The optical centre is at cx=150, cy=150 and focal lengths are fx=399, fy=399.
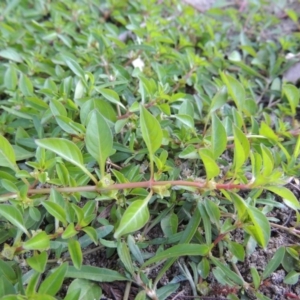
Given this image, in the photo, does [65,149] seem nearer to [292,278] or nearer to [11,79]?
[11,79]

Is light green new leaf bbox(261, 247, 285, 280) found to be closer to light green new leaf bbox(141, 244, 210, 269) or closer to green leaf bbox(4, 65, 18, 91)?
light green new leaf bbox(141, 244, 210, 269)

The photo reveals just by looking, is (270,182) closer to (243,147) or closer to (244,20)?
(243,147)

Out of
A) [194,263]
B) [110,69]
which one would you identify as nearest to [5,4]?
[110,69]

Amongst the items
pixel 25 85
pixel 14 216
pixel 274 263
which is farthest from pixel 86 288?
pixel 25 85

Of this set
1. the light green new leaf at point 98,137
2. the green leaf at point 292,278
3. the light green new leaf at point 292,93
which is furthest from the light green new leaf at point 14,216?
the light green new leaf at point 292,93

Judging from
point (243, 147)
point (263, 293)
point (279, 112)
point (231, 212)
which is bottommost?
point (263, 293)
